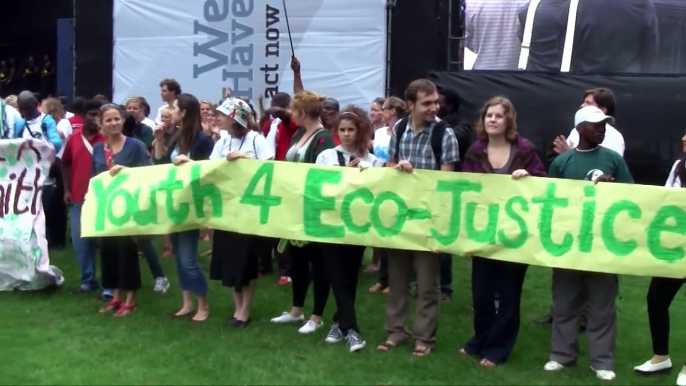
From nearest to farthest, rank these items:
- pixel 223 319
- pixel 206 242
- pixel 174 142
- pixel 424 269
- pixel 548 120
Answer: pixel 424 269, pixel 223 319, pixel 174 142, pixel 206 242, pixel 548 120

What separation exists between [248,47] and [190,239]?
286 inches

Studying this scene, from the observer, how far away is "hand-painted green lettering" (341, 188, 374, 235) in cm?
680

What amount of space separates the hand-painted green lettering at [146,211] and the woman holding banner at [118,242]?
39cm

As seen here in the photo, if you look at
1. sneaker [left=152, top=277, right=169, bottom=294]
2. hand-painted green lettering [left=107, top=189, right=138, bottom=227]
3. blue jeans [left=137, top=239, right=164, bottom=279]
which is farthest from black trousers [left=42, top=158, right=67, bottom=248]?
hand-painted green lettering [left=107, top=189, right=138, bottom=227]

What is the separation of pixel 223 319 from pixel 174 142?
1.56m

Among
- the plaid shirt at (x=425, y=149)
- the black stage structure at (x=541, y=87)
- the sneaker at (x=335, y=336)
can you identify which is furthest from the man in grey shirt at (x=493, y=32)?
the sneaker at (x=335, y=336)

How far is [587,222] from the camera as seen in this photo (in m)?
6.23

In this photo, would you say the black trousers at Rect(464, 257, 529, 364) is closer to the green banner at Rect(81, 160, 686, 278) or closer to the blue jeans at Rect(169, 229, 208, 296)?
the green banner at Rect(81, 160, 686, 278)

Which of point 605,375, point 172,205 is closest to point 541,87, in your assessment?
point 172,205

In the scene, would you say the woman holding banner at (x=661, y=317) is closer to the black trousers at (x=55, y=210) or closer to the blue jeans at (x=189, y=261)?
the blue jeans at (x=189, y=261)

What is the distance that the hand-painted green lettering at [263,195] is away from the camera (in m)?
7.15

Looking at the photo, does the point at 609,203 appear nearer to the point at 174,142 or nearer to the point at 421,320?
the point at 421,320

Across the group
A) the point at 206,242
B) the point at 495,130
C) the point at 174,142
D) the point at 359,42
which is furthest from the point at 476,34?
the point at 495,130

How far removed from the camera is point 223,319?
7699mm
